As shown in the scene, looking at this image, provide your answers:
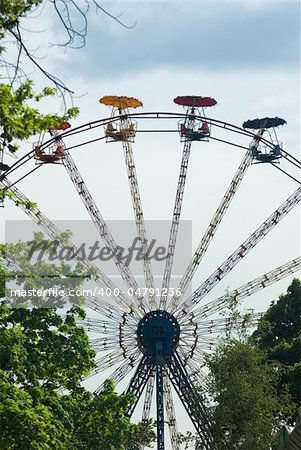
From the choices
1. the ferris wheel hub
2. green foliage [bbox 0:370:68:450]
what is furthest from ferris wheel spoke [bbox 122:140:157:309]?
green foliage [bbox 0:370:68:450]

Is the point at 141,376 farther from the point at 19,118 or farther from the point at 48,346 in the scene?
the point at 19,118

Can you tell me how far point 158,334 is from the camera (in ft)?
136

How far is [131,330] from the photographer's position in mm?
42125

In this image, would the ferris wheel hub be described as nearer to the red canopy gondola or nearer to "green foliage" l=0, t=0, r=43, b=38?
the red canopy gondola

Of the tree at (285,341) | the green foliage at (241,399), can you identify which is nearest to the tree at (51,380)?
the green foliage at (241,399)

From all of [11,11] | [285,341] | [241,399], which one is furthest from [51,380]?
[285,341]

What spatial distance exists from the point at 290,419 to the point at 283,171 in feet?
33.9

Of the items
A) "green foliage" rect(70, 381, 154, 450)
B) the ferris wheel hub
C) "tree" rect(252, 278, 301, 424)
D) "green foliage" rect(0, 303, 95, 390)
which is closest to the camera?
"green foliage" rect(0, 303, 95, 390)

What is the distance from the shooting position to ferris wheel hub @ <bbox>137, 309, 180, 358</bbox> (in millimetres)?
41469

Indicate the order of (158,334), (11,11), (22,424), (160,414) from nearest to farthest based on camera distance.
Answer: (11,11) < (22,424) < (160,414) < (158,334)

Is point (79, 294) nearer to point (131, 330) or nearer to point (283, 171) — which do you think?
point (131, 330)

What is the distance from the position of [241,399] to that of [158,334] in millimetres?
6322

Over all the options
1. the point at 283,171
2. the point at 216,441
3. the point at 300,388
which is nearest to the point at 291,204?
the point at 283,171

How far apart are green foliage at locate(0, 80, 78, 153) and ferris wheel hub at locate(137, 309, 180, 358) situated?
94.1ft
